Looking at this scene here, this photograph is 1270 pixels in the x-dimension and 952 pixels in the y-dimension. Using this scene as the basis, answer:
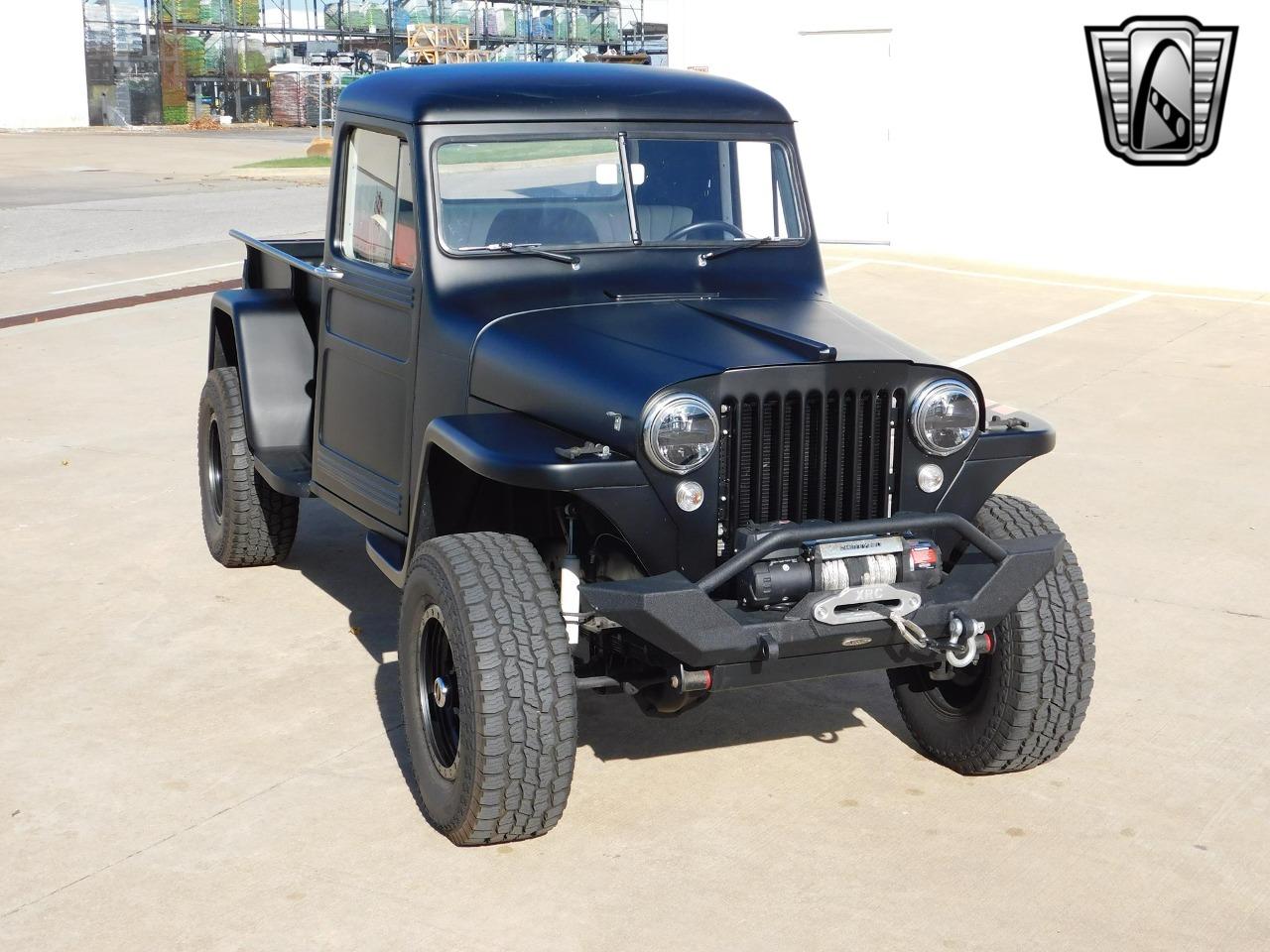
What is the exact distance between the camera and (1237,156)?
14438 millimetres

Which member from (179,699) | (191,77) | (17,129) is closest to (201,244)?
(179,699)

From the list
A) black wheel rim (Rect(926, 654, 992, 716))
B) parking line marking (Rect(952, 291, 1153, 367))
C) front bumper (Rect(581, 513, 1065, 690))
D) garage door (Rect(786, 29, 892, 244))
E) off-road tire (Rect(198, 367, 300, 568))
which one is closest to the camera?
front bumper (Rect(581, 513, 1065, 690))

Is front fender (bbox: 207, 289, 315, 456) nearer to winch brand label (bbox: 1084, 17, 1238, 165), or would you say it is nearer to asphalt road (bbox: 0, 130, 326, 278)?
asphalt road (bbox: 0, 130, 326, 278)

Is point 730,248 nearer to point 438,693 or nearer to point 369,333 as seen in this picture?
point 369,333

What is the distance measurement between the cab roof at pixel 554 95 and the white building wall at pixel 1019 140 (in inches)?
409

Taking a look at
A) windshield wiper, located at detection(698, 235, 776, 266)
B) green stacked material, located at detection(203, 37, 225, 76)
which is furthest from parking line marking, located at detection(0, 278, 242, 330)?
green stacked material, located at detection(203, 37, 225, 76)

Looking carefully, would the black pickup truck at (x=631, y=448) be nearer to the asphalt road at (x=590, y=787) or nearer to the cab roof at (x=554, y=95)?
the cab roof at (x=554, y=95)

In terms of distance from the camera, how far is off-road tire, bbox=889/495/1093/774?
14.5ft

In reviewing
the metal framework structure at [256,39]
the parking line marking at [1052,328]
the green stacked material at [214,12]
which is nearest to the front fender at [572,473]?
the parking line marking at [1052,328]

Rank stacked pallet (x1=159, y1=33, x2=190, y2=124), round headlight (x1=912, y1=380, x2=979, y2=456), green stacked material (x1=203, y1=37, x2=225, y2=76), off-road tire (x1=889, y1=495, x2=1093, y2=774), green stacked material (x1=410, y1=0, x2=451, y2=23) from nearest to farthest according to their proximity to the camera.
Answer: round headlight (x1=912, y1=380, x2=979, y2=456) < off-road tire (x1=889, y1=495, x2=1093, y2=774) < stacked pallet (x1=159, y1=33, x2=190, y2=124) < green stacked material (x1=203, y1=37, x2=225, y2=76) < green stacked material (x1=410, y1=0, x2=451, y2=23)

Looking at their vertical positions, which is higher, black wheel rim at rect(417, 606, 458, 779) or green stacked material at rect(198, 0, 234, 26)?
green stacked material at rect(198, 0, 234, 26)

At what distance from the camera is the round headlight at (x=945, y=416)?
4.23 m

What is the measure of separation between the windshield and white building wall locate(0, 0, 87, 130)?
42450 mm

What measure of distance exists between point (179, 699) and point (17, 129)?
41433 mm
